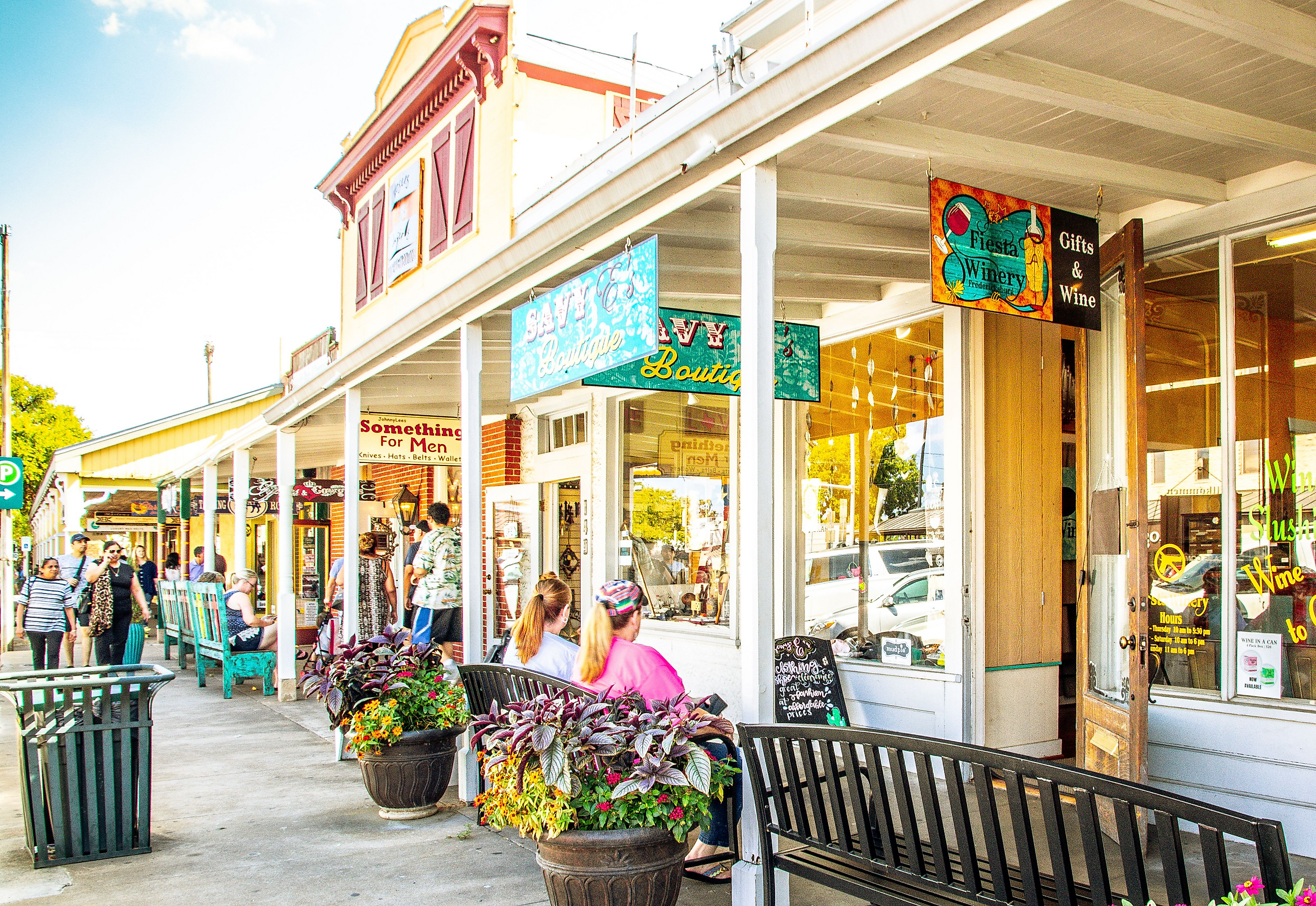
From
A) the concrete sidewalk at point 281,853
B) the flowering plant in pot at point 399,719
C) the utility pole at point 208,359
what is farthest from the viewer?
the utility pole at point 208,359

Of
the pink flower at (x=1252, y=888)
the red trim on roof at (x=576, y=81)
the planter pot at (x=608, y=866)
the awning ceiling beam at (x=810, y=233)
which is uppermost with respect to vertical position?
the red trim on roof at (x=576, y=81)

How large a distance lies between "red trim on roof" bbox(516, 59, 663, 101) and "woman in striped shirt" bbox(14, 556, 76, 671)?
6.99 m

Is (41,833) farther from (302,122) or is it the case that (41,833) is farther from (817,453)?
(302,122)

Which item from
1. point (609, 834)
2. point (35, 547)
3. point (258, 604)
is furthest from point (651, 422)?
point (35, 547)

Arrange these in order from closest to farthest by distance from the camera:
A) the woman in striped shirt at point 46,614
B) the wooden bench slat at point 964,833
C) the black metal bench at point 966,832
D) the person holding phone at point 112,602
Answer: the black metal bench at point 966,832
the wooden bench slat at point 964,833
the woman in striped shirt at point 46,614
the person holding phone at point 112,602

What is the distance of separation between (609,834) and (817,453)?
14.7 ft

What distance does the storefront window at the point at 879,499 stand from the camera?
6.92 metres

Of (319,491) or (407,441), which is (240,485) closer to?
(319,491)

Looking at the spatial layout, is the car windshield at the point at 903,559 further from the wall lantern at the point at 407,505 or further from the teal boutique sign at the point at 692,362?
the wall lantern at the point at 407,505

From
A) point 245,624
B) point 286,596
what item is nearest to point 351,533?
point 286,596

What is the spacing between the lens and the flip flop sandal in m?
4.86

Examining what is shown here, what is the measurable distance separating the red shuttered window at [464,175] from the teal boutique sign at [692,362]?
5.57 m

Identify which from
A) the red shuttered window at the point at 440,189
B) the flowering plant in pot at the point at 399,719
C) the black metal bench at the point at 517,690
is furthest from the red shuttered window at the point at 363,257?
the black metal bench at the point at 517,690

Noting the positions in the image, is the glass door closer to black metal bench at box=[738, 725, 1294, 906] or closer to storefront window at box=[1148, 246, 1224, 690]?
storefront window at box=[1148, 246, 1224, 690]
